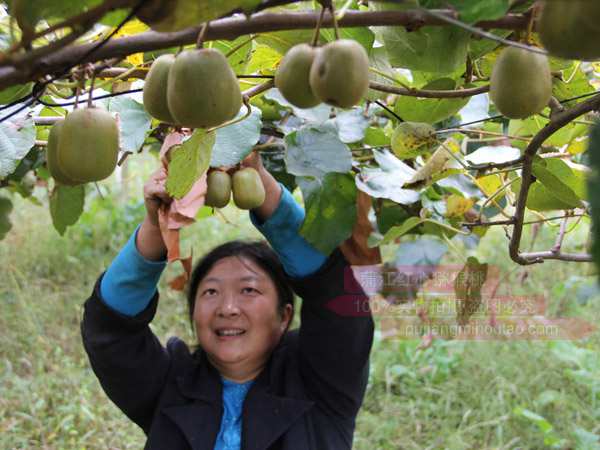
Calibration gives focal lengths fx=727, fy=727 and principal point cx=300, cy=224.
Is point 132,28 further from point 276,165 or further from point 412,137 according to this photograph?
point 276,165

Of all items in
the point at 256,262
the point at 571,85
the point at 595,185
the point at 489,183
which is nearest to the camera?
the point at 595,185

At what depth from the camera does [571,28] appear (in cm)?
39

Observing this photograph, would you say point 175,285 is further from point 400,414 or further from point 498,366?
point 498,366

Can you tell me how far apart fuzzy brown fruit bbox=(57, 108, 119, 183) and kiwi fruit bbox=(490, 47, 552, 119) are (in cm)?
30

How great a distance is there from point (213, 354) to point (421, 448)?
2.90 feet

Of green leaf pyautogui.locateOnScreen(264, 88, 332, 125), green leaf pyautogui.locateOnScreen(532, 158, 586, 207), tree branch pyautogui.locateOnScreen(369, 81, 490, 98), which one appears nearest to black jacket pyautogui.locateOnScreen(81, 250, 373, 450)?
green leaf pyautogui.locateOnScreen(264, 88, 332, 125)

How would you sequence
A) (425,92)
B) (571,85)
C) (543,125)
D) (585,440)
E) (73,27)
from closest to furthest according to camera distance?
(73,27) < (425,92) < (571,85) < (543,125) < (585,440)

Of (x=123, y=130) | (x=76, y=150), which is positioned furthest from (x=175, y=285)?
(x=76, y=150)

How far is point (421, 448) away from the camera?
83.5 inches

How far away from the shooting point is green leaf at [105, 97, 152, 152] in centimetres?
94

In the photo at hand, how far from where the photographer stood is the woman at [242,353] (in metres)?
1.41

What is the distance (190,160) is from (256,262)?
2.90 feet

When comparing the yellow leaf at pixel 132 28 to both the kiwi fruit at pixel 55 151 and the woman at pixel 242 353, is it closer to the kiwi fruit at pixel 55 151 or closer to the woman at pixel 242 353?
the kiwi fruit at pixel 55 151

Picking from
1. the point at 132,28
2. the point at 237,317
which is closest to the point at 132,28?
the point at 132,28
